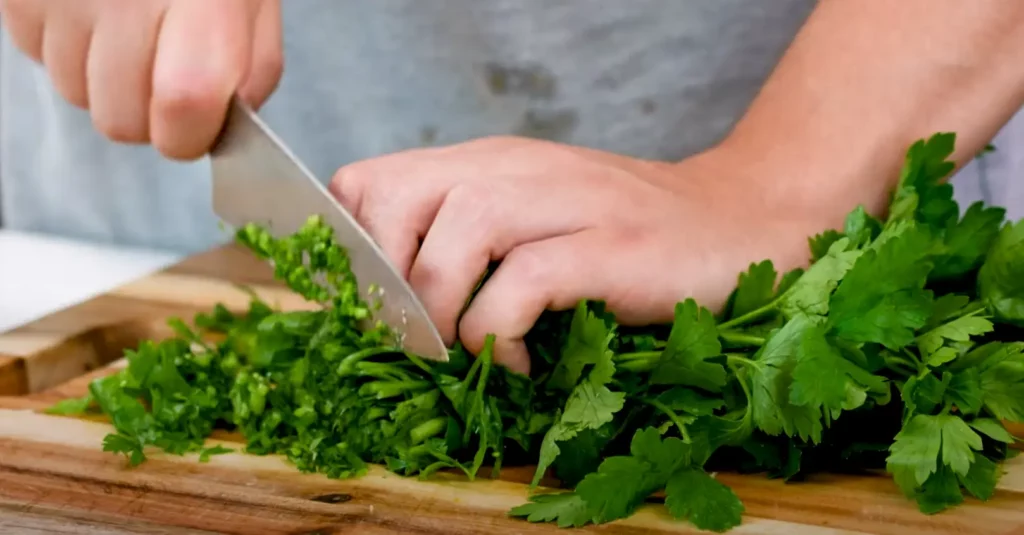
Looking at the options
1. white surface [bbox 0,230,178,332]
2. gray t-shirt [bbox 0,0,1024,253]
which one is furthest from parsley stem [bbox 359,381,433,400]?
white surface [bbox 0,230,178,332]

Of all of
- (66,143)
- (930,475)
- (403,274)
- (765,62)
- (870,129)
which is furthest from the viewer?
(66,143)

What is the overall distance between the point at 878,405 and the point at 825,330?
0.12 metres

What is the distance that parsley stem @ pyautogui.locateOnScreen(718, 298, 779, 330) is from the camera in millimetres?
837

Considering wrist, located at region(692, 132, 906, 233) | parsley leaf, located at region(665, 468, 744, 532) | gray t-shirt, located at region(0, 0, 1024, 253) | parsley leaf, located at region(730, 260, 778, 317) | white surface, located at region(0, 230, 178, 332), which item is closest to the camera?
parsley leaf, located at region(665, 468, 744, 532)

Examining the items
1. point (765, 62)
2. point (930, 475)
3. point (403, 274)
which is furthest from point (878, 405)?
point (765, 62)

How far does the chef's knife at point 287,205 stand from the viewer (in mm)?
846

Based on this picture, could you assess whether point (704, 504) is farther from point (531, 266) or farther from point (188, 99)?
point (188, 99)

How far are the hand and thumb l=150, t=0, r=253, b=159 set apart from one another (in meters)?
0.14

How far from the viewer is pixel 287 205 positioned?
3.04 ft

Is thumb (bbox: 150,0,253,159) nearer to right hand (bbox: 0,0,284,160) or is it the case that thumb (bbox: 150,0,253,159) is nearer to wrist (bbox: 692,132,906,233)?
right hand (bbox: 0,0,284,160)

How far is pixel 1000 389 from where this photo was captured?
2.61 feet

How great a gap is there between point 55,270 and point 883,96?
4.74 ft

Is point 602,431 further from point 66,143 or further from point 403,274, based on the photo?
point 66,143

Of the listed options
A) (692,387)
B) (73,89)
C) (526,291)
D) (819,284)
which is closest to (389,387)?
(526,291)
